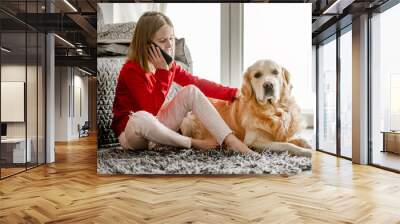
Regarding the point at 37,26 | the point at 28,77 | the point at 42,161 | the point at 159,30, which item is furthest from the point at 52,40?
the point at 159,30

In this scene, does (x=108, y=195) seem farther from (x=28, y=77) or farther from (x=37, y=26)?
(x=37, y=26)

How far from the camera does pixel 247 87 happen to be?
18.5ft

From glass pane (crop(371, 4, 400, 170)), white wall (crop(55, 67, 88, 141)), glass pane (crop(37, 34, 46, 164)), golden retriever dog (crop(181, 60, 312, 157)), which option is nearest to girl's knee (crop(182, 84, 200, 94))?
golden retriever dog (crop(181, 60, 312, 157))

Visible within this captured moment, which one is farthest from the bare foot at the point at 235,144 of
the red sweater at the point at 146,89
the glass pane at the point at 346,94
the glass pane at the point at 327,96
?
the glass pane at the point at 327,96

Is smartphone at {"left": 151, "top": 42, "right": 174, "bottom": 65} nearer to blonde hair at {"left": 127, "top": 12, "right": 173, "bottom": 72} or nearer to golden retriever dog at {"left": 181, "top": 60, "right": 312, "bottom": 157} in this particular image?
blonde hair at {"left": 127, "top": 12, "right": 173, "bottom": 72}

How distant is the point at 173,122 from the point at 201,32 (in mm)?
1395

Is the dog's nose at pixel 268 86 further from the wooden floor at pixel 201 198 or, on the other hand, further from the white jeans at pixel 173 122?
the wooden floor at pixel 201 198

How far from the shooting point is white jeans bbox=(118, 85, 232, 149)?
5590 millimetres

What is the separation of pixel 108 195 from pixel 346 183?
3.17m

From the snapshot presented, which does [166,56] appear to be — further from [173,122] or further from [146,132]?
[146,132]

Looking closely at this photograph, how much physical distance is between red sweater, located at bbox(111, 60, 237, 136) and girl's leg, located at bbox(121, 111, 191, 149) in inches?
3.4

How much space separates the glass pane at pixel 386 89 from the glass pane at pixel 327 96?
68.5 inches

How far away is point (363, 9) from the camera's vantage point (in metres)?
6.72

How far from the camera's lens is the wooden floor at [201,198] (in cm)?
358
